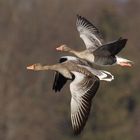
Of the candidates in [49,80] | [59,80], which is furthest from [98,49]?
[49,80]

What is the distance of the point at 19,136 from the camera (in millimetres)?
43906

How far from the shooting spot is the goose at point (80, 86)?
17.8 m

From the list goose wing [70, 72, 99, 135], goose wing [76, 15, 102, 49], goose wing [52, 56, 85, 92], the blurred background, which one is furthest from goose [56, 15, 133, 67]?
the blurred background

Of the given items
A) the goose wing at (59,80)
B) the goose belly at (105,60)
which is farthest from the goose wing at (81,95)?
the goose belly at (105,60)

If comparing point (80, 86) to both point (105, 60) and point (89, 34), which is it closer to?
point (105, 60)

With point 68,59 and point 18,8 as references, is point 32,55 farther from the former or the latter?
point 68,59

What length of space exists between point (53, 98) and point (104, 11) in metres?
4.63

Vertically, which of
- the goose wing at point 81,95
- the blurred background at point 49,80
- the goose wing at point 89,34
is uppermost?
the blurred background at point 49,80

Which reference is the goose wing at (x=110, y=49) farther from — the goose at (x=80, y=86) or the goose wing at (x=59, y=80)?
the goose at (x=80, y=86)

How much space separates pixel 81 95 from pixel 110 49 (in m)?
1.85

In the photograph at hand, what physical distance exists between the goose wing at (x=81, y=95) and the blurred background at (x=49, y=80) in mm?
24006

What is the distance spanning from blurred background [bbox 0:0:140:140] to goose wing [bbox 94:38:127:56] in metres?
22.3

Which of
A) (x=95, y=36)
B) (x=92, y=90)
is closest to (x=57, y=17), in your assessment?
(x=95, y=36)

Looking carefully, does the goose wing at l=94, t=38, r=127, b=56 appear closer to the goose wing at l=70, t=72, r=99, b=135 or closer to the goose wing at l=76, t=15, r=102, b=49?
the goose wing at l=76, t=15, r=102, b=49
